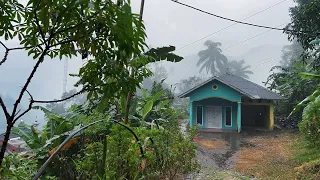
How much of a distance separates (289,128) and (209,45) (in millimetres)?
28153

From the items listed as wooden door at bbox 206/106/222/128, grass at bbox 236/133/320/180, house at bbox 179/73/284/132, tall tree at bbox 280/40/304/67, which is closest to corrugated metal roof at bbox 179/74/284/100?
house at bbox 179/73/284/132

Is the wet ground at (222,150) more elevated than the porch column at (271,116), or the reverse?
the porch column at (271,116)

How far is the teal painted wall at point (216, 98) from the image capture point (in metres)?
14.1

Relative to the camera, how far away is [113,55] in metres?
1.26

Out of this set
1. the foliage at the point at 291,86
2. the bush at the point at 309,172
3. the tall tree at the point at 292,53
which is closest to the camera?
the bush at the point at 309,172

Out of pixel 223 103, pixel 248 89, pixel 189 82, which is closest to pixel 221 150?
pixel 223 103

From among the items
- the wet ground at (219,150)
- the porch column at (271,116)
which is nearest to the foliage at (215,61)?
the porch column at (271,116)

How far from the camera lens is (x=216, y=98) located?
1494cm

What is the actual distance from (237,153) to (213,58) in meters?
31.2

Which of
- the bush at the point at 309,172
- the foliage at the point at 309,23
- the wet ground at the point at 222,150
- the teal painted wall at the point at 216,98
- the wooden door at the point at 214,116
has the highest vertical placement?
the foliage at the point at 309,23

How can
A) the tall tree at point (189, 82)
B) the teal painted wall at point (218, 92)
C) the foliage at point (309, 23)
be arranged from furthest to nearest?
the tall tree at point (189, 82) < the teal painted wall at point (218, 92) < the foliage at point (309, 23)

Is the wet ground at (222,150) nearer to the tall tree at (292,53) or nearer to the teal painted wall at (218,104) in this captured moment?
the teal painted wall at (218,104)

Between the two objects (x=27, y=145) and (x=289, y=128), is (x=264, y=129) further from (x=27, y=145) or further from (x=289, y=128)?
(x=27, y=145)

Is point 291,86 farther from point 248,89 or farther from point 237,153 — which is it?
point 237,153
